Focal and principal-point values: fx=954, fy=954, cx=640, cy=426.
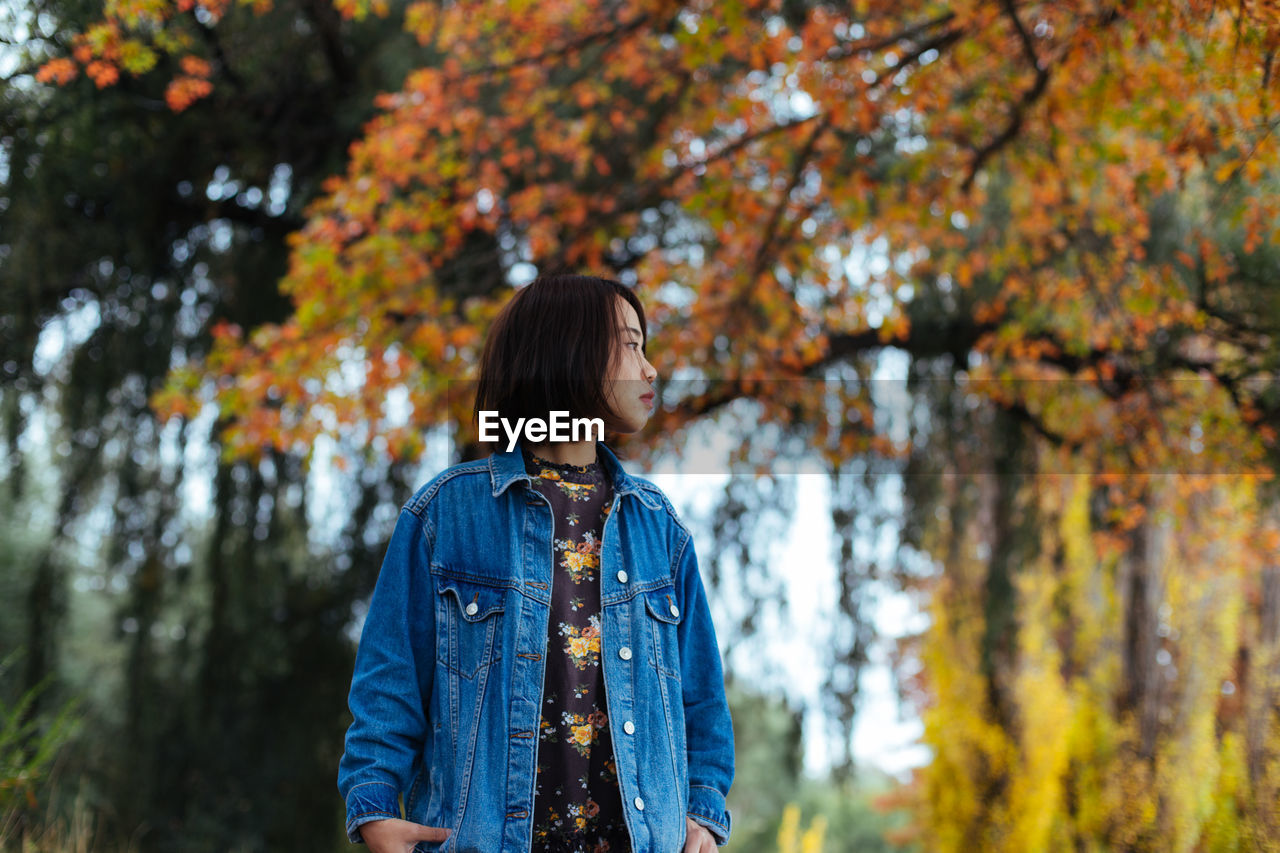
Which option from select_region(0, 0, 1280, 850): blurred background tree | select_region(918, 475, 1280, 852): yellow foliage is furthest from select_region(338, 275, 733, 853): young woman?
select_region(918, 475, 1280, 852): yellow foliage

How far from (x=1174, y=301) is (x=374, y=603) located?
4097 millimetres

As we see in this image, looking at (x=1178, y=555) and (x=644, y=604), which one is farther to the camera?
(x=1178, y=555)

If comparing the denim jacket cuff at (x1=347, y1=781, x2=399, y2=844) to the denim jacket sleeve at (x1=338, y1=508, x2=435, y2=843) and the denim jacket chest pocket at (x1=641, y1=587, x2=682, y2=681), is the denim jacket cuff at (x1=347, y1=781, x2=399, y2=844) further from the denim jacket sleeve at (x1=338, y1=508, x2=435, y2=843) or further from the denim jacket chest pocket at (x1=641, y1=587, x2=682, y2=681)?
the denim jacket chest pocket at (x1=641, y1=587, x2=682, y2=681)

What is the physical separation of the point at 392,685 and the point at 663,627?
38 centimetres

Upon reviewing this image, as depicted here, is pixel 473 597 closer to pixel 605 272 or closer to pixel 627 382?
pixel 627 382

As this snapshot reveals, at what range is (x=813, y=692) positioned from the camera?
5.04 metres

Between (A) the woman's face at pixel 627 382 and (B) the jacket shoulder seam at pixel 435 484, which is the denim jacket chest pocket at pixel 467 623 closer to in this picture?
(B) the jacket shoulder seam at pixel 435 484

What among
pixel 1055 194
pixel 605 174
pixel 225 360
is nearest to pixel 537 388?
pixel 225 360

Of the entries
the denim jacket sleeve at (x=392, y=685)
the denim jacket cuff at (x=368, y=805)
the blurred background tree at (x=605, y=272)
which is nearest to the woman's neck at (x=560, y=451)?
the denim jacket sleeve at (x=392, y=685)

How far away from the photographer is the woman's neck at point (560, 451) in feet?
4.52

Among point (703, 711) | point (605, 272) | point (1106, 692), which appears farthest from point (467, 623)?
point (1106, 692)

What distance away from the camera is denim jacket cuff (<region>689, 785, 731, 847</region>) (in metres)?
1.32

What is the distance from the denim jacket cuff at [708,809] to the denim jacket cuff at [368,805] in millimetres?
408

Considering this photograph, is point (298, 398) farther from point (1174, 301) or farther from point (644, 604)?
point (1174, 301)
